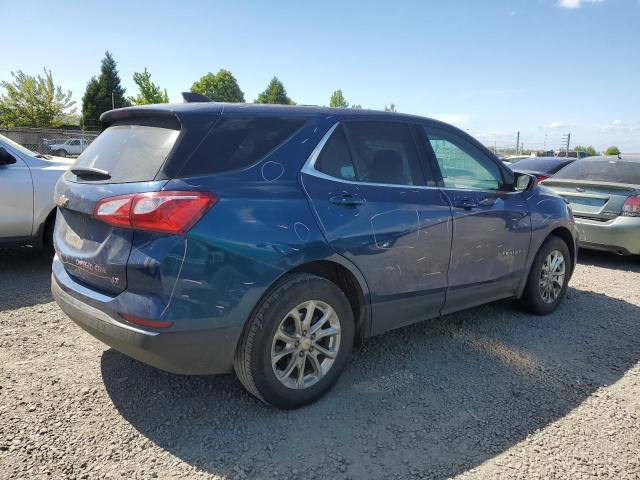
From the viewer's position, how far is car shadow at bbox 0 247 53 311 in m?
4.66

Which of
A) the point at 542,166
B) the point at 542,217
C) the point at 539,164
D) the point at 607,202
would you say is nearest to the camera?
the point at 542,217

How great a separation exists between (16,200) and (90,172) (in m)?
3.33

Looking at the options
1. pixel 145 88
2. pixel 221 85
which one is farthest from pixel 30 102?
pixel 221 85

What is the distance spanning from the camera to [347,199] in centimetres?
298

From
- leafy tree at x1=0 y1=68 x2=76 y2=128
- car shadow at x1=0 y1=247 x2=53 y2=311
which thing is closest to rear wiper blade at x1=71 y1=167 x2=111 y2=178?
car shadow at x1=0 y1=247 x2=53 y2=311

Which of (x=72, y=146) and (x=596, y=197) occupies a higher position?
(x=72, y=146)

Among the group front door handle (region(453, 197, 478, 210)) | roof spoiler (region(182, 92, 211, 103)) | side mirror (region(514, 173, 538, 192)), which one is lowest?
front door handle (region(453, 197, 478, 210))

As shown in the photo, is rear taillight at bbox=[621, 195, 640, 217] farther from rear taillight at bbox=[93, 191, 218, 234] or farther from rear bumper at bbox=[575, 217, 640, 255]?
rear taillight at bbox=[93, 191, 218, 234]

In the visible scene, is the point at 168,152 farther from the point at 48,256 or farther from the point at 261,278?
the point at 48,256

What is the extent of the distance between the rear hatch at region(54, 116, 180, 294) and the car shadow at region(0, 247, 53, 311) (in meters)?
1.97

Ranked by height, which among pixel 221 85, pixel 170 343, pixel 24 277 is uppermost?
pixel 221 85

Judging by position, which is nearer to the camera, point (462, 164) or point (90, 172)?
point (90, 172)

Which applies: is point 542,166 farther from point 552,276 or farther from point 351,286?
point 351,286

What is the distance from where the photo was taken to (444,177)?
3.68 metres
